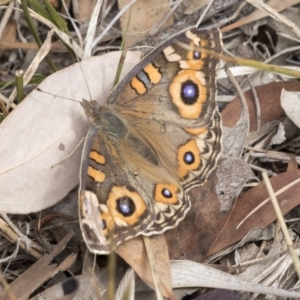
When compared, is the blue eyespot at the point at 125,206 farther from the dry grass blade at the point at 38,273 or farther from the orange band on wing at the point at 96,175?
the dry grass blade at the point at 38,273

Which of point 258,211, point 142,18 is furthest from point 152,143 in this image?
point 142,18

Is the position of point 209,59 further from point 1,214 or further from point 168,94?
point 1,214

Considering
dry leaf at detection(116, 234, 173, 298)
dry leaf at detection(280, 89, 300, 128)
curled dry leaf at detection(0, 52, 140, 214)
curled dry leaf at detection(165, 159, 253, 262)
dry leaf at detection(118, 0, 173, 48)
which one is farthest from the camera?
dry leaf at detection(118, 0, 173, 48)

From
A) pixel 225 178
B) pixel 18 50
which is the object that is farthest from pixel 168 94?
pixel 18 50

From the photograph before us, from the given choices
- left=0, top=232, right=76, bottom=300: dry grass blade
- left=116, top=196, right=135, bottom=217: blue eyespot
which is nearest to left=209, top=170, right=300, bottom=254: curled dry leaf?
left=116, top=196, right=135, bottom=217: blue eyespot

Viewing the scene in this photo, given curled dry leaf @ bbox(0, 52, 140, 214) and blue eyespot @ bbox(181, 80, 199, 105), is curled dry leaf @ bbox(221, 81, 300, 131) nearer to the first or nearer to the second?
blue eyespot @ bbox(181, 80, 199, 105)

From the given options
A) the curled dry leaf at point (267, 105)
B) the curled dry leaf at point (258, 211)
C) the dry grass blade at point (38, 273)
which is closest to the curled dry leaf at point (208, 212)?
the curled dry leaf at point (258, 211)
